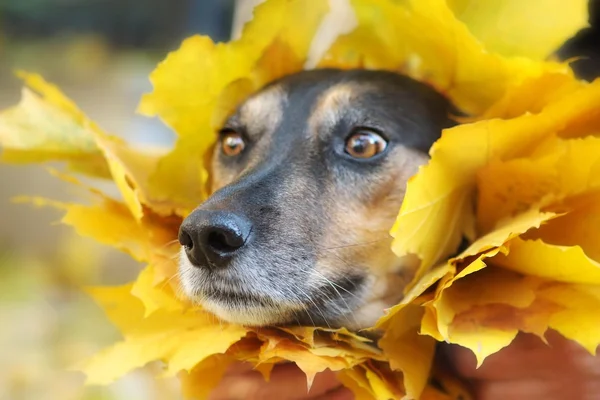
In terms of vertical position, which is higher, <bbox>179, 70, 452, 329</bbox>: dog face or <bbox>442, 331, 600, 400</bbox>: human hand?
<bbox>179, 70, 452, 329</bbox>: dog face

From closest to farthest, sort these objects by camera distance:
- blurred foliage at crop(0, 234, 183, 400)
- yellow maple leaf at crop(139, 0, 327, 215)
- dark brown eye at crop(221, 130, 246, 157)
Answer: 1. yellow maple leaf at crop(139, 0, 327, 215)
2. dark brown eye at crop(221, 130, 246, 157)
3. blurred foliage at crop(0, 234, 183, 400)

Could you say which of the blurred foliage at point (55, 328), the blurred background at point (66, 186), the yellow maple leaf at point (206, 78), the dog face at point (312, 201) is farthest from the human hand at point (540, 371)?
the blurred background at point (66, 186)

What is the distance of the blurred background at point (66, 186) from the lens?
1.92m

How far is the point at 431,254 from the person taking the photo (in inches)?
31.6

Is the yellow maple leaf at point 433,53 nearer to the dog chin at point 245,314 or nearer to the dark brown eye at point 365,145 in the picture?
the dark brown eye at point 365,145

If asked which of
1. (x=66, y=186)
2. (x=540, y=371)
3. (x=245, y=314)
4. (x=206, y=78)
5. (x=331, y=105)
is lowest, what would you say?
(x=540, y=371)

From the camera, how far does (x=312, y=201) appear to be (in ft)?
3.00

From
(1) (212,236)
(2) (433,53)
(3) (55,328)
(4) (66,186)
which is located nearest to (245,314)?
(1) (212,236)

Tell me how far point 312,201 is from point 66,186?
6.22 ft

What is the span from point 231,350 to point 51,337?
148 cm

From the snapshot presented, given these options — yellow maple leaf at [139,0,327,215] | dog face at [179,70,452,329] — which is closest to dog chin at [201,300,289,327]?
dog face at [179,70,452,329]

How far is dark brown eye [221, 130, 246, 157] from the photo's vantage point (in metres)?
1.09

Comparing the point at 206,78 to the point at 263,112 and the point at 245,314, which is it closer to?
the point at 263,112

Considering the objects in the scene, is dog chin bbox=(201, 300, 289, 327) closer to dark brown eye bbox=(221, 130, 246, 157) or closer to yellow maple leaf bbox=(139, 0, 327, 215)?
yellow maple leaf bbox=(139, 0, 327, 215)
